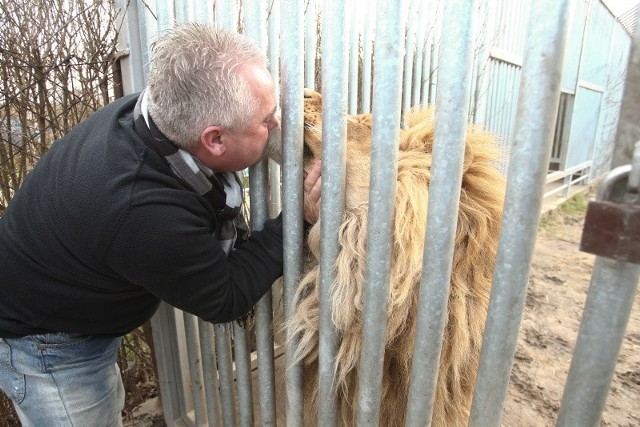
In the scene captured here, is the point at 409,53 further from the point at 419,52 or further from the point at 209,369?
the point at 209,369

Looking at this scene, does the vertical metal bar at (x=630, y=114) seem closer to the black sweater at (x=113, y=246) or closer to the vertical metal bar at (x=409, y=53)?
the black sweater at (x=113, y=246)

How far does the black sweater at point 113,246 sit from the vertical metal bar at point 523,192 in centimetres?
67

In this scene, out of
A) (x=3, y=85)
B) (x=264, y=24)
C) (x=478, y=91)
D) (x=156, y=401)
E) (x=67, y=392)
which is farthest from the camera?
(x=478, y=91)

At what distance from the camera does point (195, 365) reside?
2.02 m

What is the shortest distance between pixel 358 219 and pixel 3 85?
182 centimetres

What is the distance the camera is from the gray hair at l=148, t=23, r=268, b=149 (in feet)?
3.70

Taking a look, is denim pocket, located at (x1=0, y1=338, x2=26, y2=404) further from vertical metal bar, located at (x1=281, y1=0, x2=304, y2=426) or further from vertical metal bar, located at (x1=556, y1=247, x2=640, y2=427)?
vertical metal bar, located at (x1=556, y1=247, x2=640, y2=427)

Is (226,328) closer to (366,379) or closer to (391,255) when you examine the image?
(366,379)

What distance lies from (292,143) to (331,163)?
149 mm

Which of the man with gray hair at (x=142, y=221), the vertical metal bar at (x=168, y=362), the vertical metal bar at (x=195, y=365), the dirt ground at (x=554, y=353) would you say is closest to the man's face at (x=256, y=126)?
the man with gray hair at (x=142, y=221)

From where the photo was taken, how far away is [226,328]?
5.25 feet

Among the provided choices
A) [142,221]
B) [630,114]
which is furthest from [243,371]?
[630,114]

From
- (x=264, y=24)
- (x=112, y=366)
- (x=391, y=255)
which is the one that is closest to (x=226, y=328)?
(x=112, y=366)

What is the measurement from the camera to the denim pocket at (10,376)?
1.54 m
